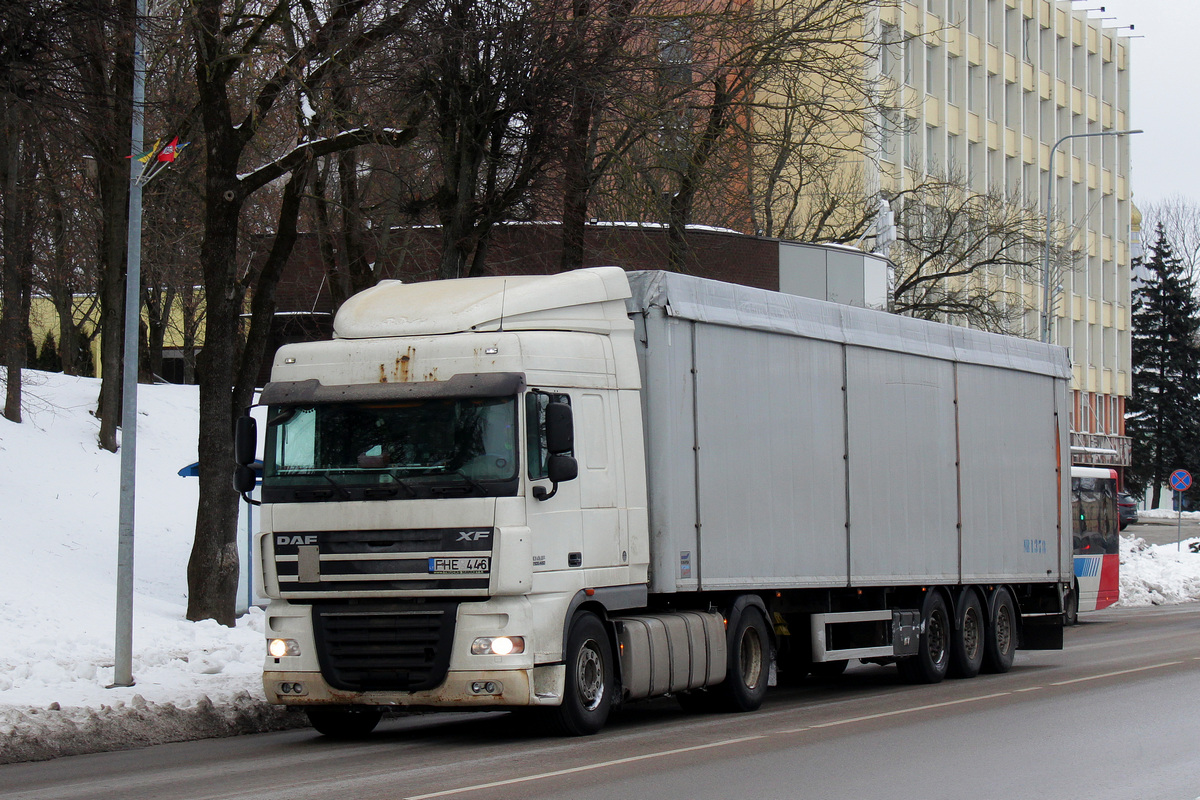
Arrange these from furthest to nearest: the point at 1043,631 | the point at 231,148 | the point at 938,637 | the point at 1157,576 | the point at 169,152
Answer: the point at 1157,576, the point at 1043,631, the point at 231,148, the point at 938,637, the point at 169,152

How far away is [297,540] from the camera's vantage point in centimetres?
1105

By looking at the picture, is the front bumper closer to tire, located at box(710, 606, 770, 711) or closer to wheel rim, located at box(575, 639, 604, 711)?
wheel rim, located at box(575, 639, 604, 711)

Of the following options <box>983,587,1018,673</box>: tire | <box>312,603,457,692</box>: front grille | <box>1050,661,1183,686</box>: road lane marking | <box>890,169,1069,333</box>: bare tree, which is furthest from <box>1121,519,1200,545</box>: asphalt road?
<box>312,603,457,692</box>: front grille

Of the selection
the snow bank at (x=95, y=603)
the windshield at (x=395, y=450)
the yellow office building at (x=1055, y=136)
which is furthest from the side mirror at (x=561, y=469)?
the yellow office building at (x=1055, y=136)

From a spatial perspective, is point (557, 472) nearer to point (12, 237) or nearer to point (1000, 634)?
point (1000, 634)

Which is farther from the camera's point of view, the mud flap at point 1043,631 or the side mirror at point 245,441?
the mud flap at point 1043,631

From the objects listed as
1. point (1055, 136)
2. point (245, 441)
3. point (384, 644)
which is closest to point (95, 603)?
point (245, 441)

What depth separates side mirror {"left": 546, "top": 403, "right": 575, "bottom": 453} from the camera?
10.6 metres

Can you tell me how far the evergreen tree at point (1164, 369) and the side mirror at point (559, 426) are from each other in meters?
73.2

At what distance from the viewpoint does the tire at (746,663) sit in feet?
42.3

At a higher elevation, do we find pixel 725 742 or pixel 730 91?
pixel 730 91

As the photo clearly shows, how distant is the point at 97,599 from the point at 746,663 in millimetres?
8914

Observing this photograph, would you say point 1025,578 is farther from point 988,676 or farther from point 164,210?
point 164,210

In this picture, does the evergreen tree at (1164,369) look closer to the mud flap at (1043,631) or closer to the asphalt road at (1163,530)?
the asphalt road at (1163,530)
